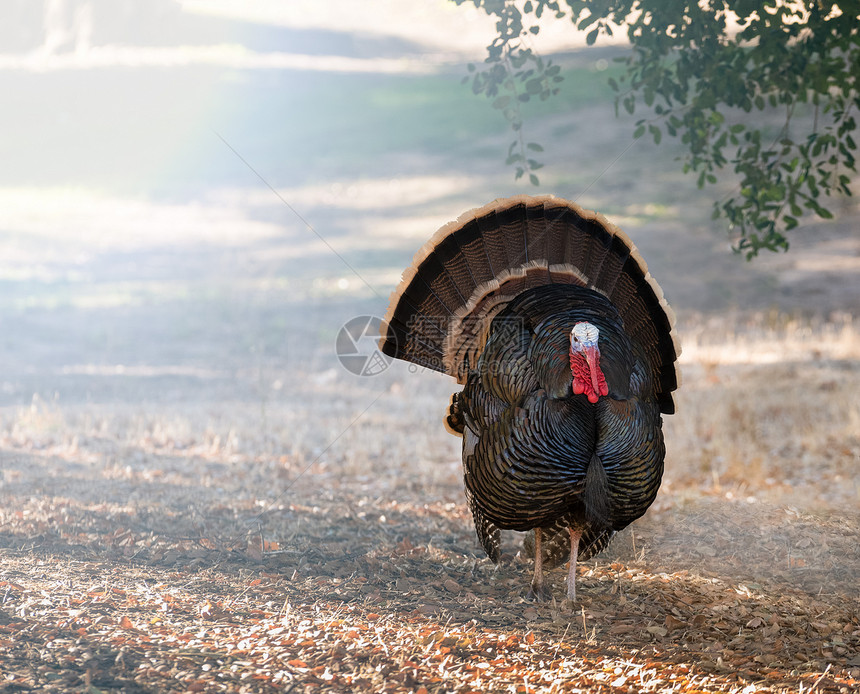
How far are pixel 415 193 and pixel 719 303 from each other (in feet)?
31.2

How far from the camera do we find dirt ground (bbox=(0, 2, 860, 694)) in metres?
3.81

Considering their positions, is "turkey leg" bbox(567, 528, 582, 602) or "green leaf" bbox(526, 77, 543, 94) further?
"green leaf" bbox(526, 77, 543, 94)

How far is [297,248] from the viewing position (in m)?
18.3

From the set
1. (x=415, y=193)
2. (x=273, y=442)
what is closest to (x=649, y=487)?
(x=273, y=442)

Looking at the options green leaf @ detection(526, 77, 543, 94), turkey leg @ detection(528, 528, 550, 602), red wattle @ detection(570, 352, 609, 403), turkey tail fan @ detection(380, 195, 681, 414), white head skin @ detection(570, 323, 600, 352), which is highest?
green leaf @ detection(526, 77, 543, 94)

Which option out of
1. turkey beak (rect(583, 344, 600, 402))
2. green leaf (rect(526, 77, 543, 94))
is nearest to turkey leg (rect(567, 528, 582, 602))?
turkey beak (rect(583, 344, 600, 402))

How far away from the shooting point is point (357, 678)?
11.8 feet

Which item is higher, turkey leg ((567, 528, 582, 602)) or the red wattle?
the red wattle

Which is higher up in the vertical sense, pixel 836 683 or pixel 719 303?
Answer: pixel 719 303

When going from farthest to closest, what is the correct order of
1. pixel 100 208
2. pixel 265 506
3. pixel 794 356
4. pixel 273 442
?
pixel 100 208
pixel 794 356
pixel 273 442
pixel 265 506

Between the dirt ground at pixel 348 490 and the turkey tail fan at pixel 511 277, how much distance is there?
130cm

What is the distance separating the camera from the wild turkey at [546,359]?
13.4 ft

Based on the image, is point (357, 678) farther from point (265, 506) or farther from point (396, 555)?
point (265, 506)

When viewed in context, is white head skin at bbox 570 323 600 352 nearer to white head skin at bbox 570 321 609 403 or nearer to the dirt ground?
white head skin at bbox 570 321 609 403
